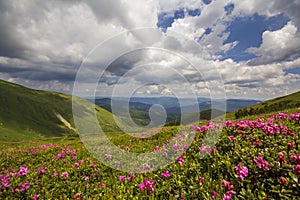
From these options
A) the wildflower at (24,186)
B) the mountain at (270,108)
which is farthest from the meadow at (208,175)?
the mountain at (270,108)

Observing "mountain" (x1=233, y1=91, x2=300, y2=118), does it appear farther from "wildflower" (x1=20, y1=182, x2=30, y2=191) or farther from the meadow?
"wildflower" (x1=20, y1=182, x2=30, y2=191)

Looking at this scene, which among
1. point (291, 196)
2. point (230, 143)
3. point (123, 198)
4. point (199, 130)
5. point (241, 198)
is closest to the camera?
point (291, 196)

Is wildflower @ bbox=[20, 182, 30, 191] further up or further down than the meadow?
further down

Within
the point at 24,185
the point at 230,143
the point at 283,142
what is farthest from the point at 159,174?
the point at 24,185

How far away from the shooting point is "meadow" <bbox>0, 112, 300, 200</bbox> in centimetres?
341

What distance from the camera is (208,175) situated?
434cm

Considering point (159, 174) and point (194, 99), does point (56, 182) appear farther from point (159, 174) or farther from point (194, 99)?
point (194, 99)

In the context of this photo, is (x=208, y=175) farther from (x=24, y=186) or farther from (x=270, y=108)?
(x=270, y=108)

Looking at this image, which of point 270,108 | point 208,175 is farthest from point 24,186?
point 270,108

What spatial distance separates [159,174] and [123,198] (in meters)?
1.34

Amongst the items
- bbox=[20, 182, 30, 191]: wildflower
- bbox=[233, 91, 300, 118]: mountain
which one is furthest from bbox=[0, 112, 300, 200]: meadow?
bbox=[233, 91, 300, 118]: mountain

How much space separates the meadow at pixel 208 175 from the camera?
341cm

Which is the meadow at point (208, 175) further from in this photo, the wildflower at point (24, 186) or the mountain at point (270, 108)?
the mountain at point (270, 108)

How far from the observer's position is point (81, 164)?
8102mm
